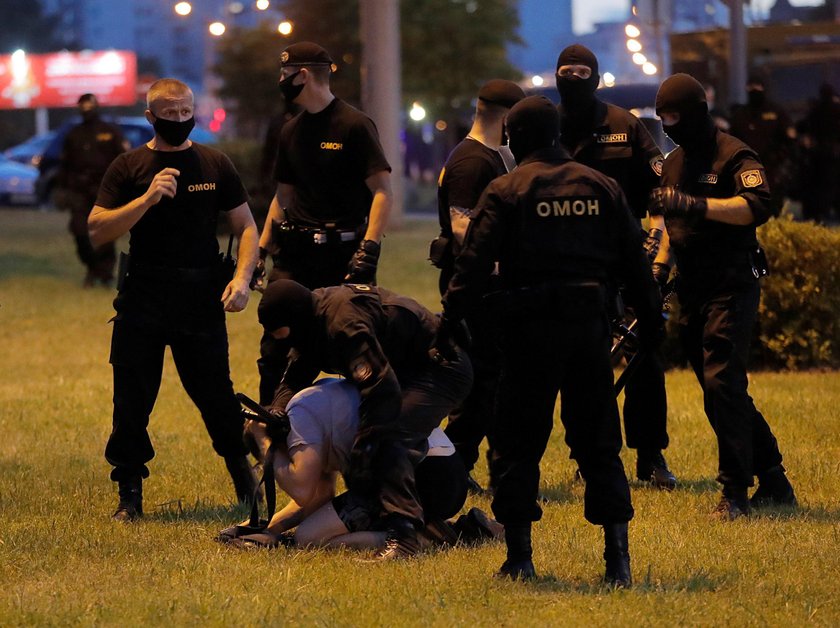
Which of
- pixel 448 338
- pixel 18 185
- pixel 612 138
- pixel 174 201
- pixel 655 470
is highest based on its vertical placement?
pixel 612 138

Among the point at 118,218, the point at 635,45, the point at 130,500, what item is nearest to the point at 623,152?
the point at 118,218

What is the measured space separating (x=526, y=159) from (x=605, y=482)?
1.24 metres

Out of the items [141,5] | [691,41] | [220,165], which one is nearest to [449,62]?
[691,41]

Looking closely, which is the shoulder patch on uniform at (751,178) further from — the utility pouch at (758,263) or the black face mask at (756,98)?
the black face mask at (756,98)

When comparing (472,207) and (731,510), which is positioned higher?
(472,207)

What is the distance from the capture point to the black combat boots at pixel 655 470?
844cm

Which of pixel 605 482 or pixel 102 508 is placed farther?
pixel 102 508

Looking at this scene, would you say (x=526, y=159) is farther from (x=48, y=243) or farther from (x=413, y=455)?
(x=48, y=243)

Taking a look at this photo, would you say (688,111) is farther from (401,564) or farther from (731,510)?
(401,564)

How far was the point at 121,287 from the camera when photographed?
7777mm

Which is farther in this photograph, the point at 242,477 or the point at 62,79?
the point at 62,79

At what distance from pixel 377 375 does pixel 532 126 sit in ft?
4.02

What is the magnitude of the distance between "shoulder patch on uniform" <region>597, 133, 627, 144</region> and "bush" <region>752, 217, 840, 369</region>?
3.88m

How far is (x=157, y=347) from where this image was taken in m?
7.84
